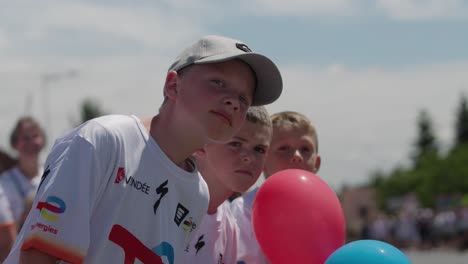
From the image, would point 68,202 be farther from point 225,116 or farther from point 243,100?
point 243,100

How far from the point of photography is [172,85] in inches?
157

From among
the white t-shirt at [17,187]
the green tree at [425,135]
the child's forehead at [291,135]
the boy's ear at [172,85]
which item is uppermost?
the boy's ear at [172,85]

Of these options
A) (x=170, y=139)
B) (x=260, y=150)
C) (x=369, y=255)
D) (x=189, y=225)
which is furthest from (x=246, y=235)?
(x=170, y=139)

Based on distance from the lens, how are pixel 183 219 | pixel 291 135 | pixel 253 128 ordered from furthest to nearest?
1. pixel 291 135
2. pixel 253 128
3. pixel 183 219

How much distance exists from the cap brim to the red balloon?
41.3 inches

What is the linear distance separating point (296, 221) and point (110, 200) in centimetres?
176

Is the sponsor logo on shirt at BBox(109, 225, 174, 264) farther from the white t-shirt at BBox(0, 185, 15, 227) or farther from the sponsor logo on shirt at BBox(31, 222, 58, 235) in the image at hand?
the white t-shirt at BBox(0, 185, 15, 227)

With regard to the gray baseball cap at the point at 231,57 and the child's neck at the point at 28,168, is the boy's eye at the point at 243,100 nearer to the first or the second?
the gray baseball cap at the point at 231,57

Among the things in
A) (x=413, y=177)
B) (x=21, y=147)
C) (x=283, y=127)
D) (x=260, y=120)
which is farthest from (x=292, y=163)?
(x=413, y=177)

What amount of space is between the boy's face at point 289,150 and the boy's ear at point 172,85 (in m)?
2.33

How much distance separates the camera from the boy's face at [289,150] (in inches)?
247

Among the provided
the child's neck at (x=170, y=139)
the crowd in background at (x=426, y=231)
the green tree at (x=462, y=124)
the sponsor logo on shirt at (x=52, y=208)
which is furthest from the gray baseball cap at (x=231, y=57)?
the green tree at (x=462, y=124)

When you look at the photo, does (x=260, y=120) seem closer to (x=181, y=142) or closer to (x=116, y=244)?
(x=181, y=142)

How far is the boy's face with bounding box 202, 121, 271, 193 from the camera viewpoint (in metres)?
5.22
